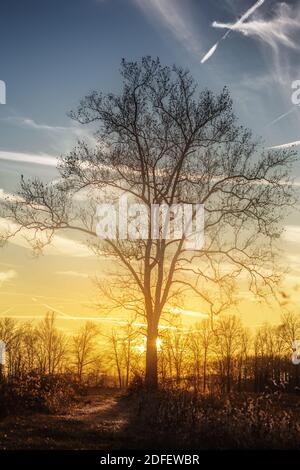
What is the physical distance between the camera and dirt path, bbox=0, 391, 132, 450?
11.4 meters

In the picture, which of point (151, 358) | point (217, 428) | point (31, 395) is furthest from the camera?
point (151, 358)

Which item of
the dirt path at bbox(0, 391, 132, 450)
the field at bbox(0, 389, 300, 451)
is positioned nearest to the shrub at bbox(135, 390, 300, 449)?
the field at bbox(0, 389, 300, 451)

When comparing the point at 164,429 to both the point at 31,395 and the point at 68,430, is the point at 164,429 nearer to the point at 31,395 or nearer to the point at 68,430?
the point at 68,430

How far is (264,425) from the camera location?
39.5ft

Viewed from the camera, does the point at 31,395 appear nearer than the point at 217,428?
No

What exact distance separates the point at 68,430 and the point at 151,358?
8.83 metres

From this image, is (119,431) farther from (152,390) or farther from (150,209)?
(150,209)

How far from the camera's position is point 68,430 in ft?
43.5

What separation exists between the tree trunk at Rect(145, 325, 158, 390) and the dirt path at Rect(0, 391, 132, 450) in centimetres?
325

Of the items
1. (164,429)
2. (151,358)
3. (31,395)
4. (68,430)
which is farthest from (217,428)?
(151,358)

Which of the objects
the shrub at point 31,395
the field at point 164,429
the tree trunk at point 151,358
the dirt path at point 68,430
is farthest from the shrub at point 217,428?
the tree trunk at point 151,358

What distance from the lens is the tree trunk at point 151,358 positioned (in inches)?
836
